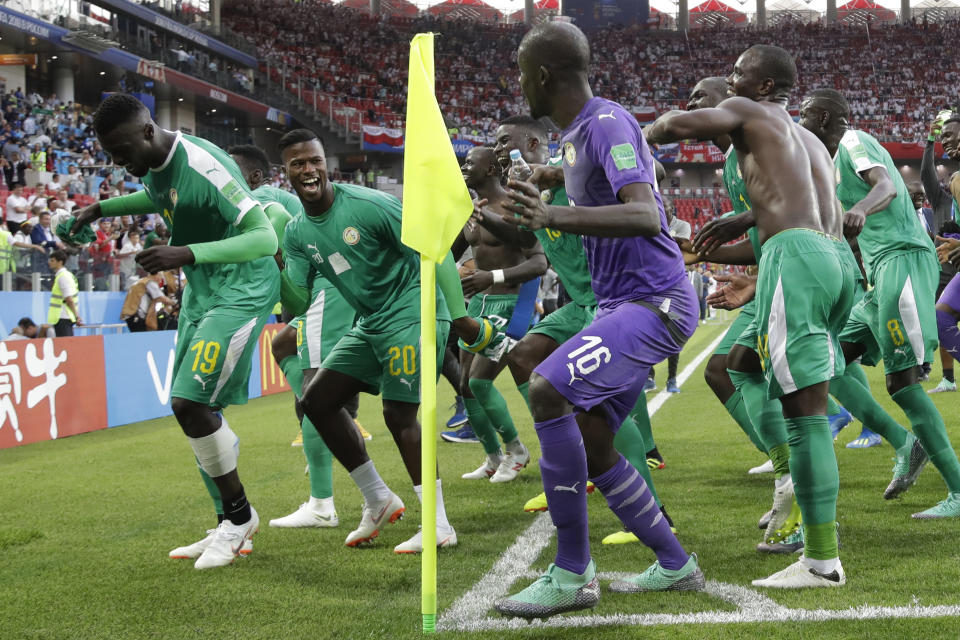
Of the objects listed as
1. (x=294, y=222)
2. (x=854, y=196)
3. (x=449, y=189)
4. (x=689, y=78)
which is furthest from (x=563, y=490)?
(x=689, y=78)

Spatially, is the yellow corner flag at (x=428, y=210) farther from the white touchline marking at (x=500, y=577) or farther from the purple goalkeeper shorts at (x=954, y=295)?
the purple goalkeeper shorts at (x=954, y=295)

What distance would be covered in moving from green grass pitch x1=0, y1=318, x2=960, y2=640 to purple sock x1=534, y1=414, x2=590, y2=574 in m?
0.28

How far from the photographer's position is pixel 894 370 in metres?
5.05

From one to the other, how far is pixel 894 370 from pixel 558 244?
2076 millimetres

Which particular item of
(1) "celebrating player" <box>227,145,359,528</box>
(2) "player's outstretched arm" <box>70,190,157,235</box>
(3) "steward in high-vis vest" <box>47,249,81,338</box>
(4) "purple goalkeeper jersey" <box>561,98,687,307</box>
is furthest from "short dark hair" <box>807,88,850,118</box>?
(3) "steward in high-vis vest" <box>47,249,81,338</box>

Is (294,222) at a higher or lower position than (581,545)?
higher

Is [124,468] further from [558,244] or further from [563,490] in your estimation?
[563,490]

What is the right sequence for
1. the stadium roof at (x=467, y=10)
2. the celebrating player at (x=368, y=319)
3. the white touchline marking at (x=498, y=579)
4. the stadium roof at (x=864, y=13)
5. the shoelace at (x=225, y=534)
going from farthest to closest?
the stadium roof at (x=864, y=13) → the stadium roof at (x=467, y=10) → the celebrating player at (x=368, y=319) → the shoelace at (x=225, y=534) → the white touchline marking at (x=498, y=579)

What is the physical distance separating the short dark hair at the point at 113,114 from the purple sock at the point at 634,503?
9.14 ft

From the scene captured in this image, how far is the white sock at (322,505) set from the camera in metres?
5.36

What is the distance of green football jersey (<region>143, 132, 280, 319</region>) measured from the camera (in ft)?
15.0

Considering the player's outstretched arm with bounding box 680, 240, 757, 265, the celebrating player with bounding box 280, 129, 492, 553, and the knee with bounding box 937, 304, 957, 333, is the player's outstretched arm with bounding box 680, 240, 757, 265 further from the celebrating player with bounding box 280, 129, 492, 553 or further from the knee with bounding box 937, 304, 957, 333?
the knee with bounding box 937, 304, 957, 333

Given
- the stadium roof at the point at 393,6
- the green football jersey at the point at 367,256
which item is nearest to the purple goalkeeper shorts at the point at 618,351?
the green football jersey at the point at 367,256

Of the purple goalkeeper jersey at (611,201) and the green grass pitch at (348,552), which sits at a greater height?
the purple goalkeeper jersey at (611,201)
